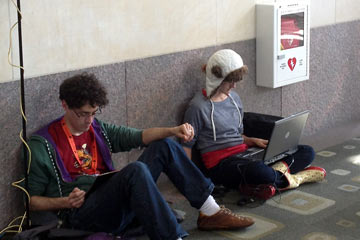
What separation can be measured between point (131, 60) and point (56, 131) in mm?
686

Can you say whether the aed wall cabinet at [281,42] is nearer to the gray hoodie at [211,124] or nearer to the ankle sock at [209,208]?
the gray hoodie at [211,124]

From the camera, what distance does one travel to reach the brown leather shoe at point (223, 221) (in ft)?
10.3

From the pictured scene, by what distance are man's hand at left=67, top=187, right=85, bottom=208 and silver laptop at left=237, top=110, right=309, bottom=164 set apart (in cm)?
111

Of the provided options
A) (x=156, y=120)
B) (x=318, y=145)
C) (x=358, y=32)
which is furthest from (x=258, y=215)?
(x=358, y=32)

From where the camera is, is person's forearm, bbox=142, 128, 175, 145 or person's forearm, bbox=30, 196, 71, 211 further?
person's forearm, bbox=142, 128, 175, 145

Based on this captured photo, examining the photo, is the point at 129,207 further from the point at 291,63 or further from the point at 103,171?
the point at 291,63

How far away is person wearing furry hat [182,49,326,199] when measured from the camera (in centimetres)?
353

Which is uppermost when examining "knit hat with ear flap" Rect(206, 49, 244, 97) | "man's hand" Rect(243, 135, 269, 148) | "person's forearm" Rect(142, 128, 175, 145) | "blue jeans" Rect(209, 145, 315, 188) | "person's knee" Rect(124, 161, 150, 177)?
"knit hat with ear flap" Rect(206, 49, 244, 97)

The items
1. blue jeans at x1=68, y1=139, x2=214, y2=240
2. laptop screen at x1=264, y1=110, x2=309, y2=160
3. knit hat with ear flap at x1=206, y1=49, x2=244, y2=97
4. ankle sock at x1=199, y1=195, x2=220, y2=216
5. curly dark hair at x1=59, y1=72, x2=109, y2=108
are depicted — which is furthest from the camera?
knit hat with ear flap at x1=206, y1=49, x2=244, y2=97

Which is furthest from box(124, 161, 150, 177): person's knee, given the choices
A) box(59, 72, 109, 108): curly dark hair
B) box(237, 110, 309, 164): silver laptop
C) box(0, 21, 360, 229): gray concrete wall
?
box(237, 110, 309, 164): silver laptop

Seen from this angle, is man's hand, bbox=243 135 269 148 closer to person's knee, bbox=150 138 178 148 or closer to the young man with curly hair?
the young man with curly hair

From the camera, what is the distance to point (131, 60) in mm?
3467

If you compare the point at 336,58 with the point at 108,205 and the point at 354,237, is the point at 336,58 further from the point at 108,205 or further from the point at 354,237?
the point at 108,205

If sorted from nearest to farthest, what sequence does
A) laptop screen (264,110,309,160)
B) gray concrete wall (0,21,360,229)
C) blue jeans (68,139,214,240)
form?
blue jeans (68,139,214,240), gray concrete wall (0,21,360,229), laptop screen (264,110,309,160)
